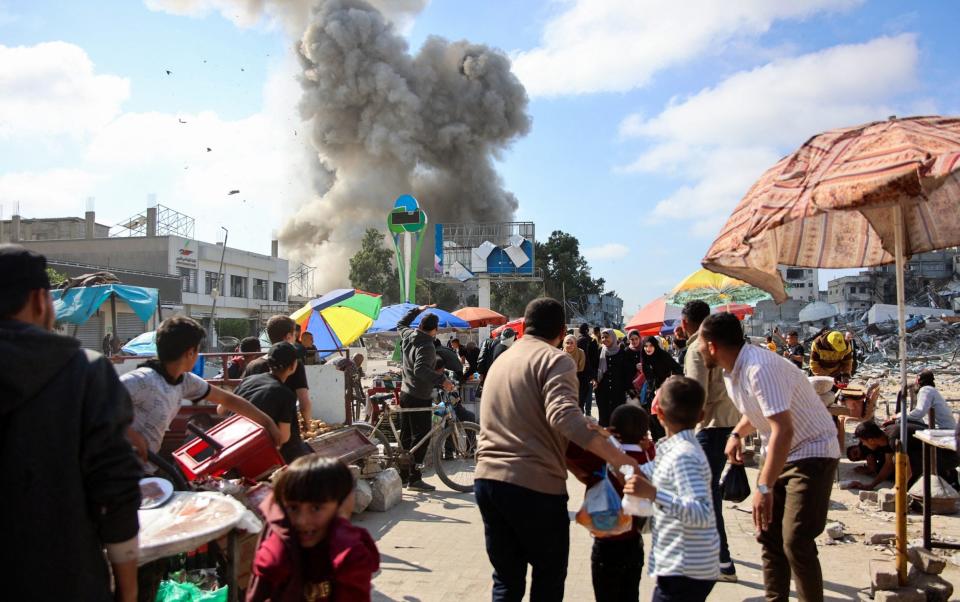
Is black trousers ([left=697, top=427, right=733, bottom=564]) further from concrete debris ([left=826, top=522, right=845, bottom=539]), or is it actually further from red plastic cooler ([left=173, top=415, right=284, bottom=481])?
red plastic cooler ([left=173, top=415, right=284, bottom=481])

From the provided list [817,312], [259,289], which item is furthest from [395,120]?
[817,312]

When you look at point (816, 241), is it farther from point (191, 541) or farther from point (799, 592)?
point (191, 541)

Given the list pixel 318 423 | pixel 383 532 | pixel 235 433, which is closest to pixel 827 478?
pixel 235 433

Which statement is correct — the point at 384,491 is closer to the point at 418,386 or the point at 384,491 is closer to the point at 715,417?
the point at 418,386

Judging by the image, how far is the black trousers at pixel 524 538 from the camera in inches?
113

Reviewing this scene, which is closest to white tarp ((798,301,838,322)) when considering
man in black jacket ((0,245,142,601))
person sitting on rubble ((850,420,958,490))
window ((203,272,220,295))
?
person sitting on rubble ((850,420,958,490))

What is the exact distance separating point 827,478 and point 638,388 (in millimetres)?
7580

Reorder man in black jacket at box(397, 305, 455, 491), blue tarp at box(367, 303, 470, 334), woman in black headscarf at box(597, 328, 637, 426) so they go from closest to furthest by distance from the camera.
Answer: man in black jacket at box(397, 305, 455, 491), woman in black headscarf at box(597, 328, 637, 426), blue tarp at box(367, 303, 470, 334)

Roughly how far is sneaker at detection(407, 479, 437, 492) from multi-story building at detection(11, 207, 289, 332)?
35784 mm

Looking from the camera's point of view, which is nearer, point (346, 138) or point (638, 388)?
point (638, 388)

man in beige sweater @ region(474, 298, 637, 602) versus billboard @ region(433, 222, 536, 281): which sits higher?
billboard @ region(433, 222, 536, 281)

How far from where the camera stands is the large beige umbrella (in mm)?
3355

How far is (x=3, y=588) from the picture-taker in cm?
166

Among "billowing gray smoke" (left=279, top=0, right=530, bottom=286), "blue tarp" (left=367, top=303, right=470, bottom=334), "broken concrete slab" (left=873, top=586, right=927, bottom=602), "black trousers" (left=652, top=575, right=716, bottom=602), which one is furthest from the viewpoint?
"billowing gray smoke" (left=279, top=0, right=530, bottom=286)
